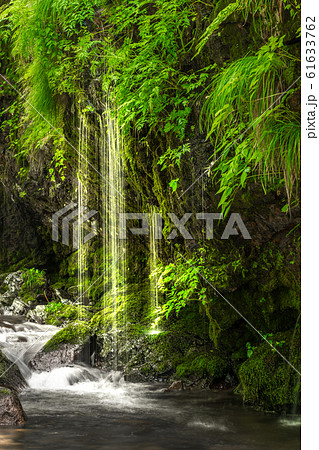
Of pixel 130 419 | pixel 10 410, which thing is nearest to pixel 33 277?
pixel 10 410

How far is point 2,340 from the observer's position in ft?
25.4

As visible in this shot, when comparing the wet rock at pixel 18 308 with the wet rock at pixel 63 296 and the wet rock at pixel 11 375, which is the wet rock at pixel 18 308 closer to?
the wet rock at pixel 63 296

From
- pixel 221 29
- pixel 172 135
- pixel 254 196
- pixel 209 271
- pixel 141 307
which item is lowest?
pixel 141 307

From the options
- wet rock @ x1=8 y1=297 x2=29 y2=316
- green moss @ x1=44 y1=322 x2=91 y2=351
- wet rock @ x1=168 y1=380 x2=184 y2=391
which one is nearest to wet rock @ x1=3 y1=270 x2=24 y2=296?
wet rock @ x1=8 y1=297 x2=29 y2=316

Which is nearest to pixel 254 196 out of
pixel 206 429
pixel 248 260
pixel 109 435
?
pixel 248 260

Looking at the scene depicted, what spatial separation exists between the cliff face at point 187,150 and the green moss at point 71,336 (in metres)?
0.15

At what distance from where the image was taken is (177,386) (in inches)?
245

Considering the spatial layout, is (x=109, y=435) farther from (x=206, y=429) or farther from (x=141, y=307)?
(x=141, y=307)

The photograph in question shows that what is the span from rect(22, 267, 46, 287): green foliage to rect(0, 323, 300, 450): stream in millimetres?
4485

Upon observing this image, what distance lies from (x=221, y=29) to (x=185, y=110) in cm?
101

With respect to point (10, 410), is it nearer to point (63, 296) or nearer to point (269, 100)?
point (269, 100)

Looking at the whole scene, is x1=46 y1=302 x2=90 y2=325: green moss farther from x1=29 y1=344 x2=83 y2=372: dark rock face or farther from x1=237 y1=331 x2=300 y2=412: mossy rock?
x1=237 y1=331 x2=300 y2=412: mossy rock

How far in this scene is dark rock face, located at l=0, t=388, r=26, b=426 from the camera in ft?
15.1

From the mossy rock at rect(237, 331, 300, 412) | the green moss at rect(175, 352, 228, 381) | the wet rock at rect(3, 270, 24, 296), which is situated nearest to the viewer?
the mossy rock at rect(237, 331, 300, 412)
